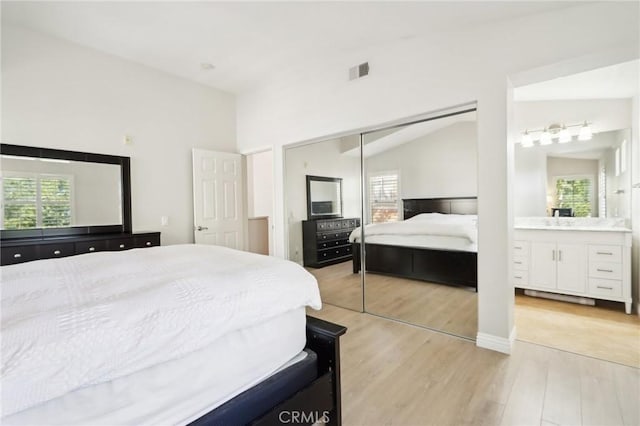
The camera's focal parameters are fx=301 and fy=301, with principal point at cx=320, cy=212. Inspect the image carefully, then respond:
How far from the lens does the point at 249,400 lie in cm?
122

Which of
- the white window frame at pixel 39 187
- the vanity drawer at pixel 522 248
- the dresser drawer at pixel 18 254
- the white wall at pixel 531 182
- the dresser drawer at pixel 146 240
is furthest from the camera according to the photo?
the white wall at pixel 531 182

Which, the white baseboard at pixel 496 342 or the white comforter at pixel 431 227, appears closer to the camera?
the white baseboard at pixel 496 342

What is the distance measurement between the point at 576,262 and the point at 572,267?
0.22ft

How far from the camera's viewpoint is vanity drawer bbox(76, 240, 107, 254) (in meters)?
2.96

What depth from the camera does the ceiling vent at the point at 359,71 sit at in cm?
316

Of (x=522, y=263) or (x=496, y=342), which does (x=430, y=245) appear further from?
(x=522, y=263)

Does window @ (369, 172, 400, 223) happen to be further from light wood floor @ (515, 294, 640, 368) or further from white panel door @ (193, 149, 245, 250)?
white panel door @ (193, 149, 245, 250)

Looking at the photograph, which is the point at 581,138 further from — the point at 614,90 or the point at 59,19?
the point at 59,19

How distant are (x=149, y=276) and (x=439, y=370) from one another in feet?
6.55

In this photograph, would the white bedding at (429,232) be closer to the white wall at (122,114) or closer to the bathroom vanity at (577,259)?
the bathroom vanity at (577,259)

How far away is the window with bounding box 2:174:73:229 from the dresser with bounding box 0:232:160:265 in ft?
0.62

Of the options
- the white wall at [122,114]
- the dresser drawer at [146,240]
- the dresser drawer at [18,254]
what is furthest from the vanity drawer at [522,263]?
the dresser drawer at [18,254]

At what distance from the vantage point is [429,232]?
3104mm

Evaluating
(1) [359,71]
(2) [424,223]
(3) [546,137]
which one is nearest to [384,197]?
(2) [424,223]
